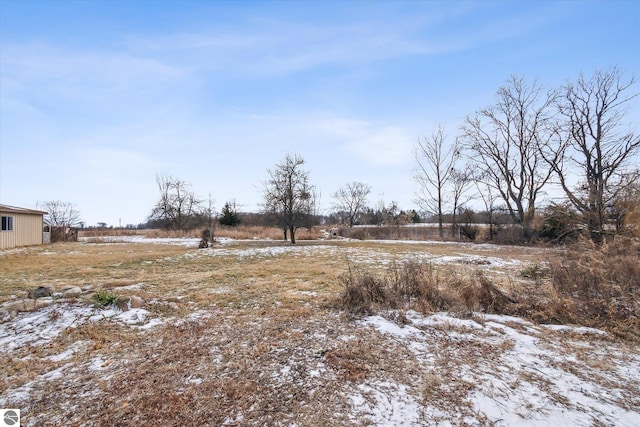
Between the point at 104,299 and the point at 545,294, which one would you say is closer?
the point at 545,294

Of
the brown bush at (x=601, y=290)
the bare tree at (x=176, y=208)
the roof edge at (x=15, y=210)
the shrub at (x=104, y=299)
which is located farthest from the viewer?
the bare tree at (x=176, y=208)

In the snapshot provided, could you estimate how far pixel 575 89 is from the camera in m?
16.7

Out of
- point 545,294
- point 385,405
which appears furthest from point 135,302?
point 545,294

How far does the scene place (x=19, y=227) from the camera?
16016mm

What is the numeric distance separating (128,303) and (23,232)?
1869cm

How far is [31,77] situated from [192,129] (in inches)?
220

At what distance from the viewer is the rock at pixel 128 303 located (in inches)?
168

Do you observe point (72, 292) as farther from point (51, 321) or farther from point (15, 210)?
point (15, 210)

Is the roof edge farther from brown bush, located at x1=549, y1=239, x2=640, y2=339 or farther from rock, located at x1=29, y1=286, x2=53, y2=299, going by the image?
brown bush, located at x1=549, y1=239, x2=640, y2=339

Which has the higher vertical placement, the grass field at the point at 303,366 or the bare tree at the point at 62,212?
the bare tree at the point at 62,212

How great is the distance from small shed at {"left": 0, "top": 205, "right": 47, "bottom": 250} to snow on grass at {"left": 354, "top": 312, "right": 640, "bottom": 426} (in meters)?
20.7

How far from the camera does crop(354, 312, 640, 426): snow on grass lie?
2.00m

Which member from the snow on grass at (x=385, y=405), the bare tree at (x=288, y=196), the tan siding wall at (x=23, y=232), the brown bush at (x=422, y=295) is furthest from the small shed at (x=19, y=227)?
the snow on grass at (x=385, y=405)

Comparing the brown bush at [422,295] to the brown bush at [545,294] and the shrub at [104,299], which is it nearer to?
the brown bush at [545,294]
